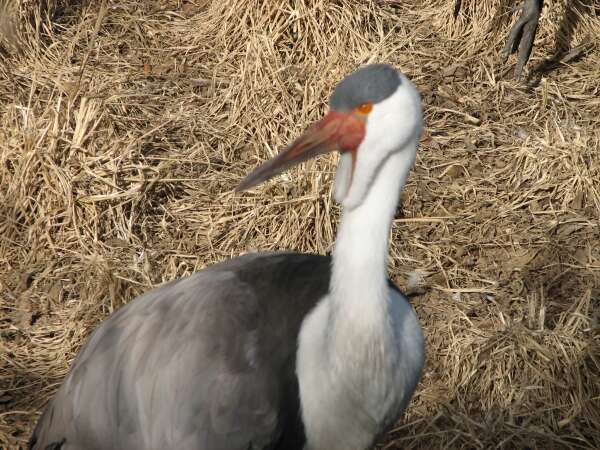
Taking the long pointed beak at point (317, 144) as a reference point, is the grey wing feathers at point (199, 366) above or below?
below

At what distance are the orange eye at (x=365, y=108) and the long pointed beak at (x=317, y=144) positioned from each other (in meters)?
0.03

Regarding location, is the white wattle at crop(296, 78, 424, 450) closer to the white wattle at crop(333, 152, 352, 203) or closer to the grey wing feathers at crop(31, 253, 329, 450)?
the white wattle at crop(333, 152, 352, 203)

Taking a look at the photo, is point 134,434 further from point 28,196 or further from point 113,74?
point 113,74

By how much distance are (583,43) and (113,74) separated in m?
3.01

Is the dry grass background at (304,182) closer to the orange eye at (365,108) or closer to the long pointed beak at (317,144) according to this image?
the long pointed beak at (317,144)

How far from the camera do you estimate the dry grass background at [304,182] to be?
3977 mm

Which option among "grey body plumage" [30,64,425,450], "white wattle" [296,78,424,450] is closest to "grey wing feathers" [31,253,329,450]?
"grey body plumage" [30,64,425,450]

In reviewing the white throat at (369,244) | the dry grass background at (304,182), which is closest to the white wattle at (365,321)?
the white throat at (369,244)

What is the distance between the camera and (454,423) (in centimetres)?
385

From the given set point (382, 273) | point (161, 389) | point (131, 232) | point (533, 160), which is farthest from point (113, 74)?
point (382, 273)

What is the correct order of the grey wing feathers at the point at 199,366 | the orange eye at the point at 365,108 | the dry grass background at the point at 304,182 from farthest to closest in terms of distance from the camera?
the dry grass background at the point at 304,182
the grey wing feathers at the point at 199,366
the orange eye at the point at 365,108

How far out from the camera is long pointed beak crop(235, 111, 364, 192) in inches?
99.0

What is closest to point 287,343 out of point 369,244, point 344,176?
→ point 369,244

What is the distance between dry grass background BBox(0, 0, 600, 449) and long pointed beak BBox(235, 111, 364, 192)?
50.4 inches
